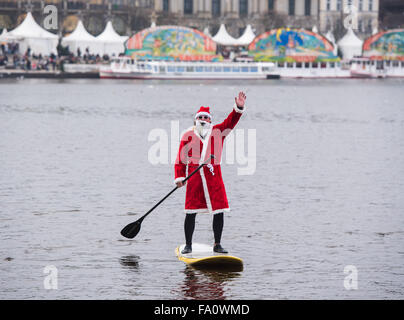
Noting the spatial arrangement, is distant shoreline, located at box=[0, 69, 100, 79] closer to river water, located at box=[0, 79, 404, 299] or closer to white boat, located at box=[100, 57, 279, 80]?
white boat, located at box=[100, 57, 279, 80]

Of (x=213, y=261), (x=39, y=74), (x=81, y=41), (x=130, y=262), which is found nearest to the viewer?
(x=213, y=261)

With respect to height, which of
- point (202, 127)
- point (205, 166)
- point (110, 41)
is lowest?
point (205, 166)

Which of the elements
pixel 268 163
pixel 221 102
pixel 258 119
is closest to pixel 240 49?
pixel 221 102

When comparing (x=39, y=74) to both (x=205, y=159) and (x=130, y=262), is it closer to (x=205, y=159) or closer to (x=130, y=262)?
(x=130, y=262)

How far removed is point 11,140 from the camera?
121 ft

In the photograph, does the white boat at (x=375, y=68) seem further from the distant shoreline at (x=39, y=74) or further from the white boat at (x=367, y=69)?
the distant shoreline at (x=39, y=74)

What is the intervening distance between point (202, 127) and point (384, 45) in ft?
340

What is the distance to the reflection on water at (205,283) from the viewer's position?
45.9 ft

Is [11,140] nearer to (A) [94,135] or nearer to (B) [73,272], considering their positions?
(A) [94,135]

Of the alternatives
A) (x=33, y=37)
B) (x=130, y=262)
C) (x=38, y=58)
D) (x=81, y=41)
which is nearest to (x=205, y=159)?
(x=130, y=262)

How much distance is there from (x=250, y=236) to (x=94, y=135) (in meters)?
21.8

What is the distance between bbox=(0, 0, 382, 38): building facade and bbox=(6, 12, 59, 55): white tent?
22940mm

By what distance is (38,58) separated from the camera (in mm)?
97000

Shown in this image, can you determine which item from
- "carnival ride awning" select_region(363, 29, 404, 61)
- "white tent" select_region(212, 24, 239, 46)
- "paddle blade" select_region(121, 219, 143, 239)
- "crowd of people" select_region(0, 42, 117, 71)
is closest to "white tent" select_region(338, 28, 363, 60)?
"carnival ride awning" select_region(363, 29, 404, 61)
